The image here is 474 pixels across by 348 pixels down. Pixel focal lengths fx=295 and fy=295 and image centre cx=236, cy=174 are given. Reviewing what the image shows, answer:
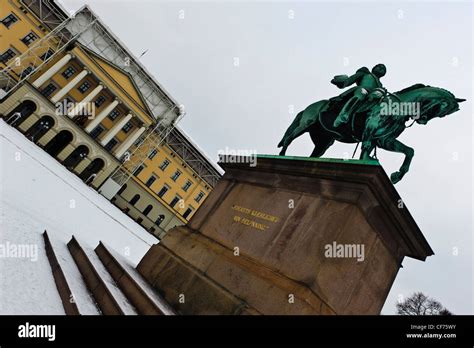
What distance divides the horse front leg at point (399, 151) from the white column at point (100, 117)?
31.2m

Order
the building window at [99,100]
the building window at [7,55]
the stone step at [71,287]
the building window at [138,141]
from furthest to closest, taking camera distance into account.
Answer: the building window at [138,141] < the building window at [99,100] < the building window at [7,55] < the stone step at [71,287]

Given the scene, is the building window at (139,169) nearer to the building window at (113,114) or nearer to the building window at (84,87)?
the building window at (113,114)

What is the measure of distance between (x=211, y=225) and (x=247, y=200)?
0.81 m

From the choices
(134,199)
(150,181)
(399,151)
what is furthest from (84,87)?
(399,151)

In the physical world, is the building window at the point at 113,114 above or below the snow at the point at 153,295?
above

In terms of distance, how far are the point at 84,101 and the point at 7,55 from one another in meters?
8.79

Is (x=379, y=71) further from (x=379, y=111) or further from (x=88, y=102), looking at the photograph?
(x=88, y=102)

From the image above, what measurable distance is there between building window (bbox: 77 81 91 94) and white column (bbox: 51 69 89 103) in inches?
57.7

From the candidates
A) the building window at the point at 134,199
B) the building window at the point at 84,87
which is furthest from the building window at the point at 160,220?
the building window at the point at 84,87

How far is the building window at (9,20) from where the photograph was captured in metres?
29.8

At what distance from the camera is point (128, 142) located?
32.8 meters

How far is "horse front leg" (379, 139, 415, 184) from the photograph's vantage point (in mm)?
5371
